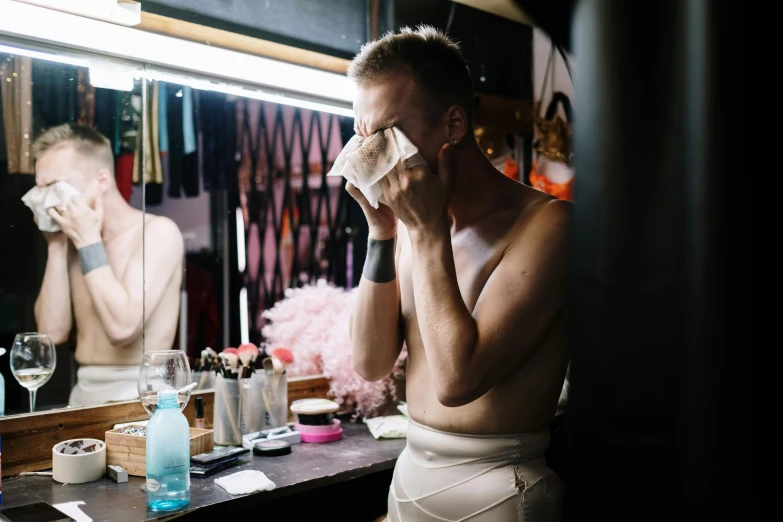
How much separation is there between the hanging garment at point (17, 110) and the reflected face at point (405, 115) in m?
1.23

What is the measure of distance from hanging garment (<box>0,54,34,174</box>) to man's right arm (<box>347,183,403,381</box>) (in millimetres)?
1175

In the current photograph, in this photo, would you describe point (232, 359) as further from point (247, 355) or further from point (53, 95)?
point (53, 95)

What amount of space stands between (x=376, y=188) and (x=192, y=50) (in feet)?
3.85

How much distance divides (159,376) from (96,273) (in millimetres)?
700

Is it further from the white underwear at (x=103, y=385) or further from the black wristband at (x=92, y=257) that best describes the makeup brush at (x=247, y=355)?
the black wristband at (x=92, y=257)

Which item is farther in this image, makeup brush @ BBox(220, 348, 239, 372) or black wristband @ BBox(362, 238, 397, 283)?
makeup brush @ BBox(220, 348, 239, 372)

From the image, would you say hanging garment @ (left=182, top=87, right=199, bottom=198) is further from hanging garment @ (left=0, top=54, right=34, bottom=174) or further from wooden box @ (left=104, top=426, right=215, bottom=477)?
wooden box @ (left=104, top=426, right=215, bottom=477)

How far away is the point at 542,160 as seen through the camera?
3529 millimetres

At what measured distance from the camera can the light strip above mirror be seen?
6.70 ft

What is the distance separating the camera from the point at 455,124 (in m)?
1.66

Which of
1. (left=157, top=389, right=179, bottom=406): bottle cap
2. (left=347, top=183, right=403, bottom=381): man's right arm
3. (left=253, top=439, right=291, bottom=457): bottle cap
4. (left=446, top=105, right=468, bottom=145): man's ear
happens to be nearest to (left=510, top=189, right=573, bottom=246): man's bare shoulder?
(left=446, top=105, right=468, bottom=145): man's ear

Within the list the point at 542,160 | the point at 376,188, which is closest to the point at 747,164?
the point at 376,188

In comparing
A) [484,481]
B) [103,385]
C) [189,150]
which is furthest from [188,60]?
[484,481]

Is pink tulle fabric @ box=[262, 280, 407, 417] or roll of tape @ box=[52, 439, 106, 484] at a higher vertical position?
pink tulle fabric @ box=[262, 280, 407, 417]
